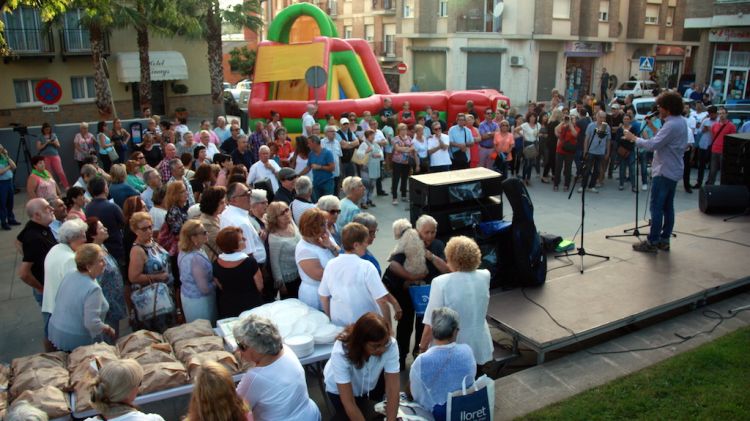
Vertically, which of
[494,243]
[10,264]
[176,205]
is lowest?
[10,264]

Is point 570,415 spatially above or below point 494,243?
below

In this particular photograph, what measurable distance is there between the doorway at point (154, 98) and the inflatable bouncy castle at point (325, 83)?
12294 mm

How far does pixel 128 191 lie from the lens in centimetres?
765

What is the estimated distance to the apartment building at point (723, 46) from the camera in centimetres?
2811

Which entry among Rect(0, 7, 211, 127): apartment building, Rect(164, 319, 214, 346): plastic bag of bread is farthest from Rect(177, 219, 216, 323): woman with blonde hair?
Rect(0, 7, 211, 127): apartment building

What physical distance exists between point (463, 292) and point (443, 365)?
2.72 feet

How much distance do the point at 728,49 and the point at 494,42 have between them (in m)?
11.8

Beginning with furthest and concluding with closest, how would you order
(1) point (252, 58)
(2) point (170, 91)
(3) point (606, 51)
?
(1) point (252, 58)
(3) point (606, 51)
(2) point (170, 91)

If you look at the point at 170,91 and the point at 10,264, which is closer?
the point at 10,264

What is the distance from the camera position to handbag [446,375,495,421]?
12.3 feet

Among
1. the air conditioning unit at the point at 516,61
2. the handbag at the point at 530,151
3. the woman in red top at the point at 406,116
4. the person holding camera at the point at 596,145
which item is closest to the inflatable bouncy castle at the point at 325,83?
the woman in red top at the point at 406,116

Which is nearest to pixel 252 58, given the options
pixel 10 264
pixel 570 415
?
pixel 10 264

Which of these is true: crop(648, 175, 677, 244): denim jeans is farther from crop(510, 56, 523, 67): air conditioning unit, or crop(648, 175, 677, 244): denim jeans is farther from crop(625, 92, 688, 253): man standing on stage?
crop(510, 56, 523, 67): air conditioning unit

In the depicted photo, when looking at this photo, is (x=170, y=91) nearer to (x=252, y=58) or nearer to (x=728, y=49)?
(x=252, y=58)
